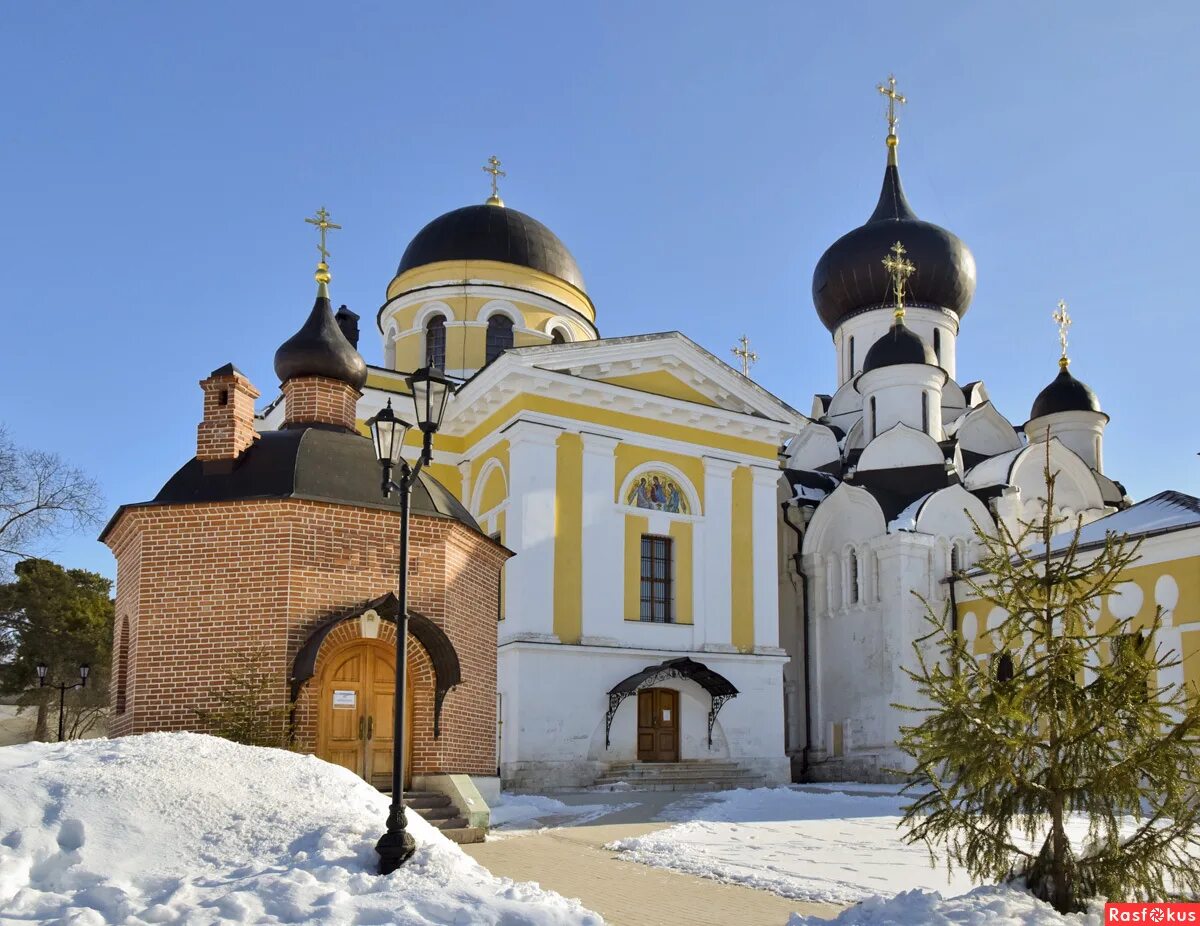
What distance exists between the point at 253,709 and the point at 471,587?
3.28m

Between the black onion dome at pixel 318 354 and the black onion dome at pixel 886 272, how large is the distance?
20.1m

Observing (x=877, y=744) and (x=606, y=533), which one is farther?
(x=877, y=744)

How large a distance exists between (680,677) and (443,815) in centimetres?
1062

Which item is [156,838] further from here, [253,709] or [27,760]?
[253,709]

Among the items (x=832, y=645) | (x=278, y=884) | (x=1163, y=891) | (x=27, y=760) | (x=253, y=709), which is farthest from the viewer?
(x=832, y=645)

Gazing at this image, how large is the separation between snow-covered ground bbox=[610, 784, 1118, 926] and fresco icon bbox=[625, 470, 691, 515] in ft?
22.6

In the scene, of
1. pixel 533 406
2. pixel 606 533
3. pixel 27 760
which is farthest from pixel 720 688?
pixel 27 760

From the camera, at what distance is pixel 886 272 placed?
1291 inches

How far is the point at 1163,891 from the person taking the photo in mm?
7246

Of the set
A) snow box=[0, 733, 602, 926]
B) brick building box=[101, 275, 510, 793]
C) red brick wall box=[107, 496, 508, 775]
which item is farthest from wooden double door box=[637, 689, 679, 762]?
snow box=[0, 733, 602, 926]

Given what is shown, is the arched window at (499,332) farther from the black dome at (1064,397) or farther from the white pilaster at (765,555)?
the black dome at (1064,397)

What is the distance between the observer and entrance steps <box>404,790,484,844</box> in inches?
498

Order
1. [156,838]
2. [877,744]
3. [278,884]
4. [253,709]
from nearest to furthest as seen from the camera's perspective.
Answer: [278,884], [156,838], [253,709], [877,744]

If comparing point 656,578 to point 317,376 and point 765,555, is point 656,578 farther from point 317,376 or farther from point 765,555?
point 317,376
